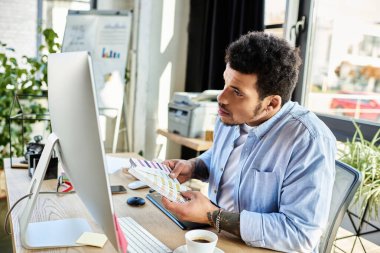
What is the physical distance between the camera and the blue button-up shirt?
3.34ft

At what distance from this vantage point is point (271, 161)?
3.79 ft

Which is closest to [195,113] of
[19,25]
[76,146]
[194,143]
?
[194,143]

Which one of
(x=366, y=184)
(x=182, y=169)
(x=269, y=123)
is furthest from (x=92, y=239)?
(x=366, y=184)

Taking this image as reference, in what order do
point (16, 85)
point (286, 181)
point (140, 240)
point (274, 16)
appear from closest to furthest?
point (140, 240)
point (286, 181)
point (274, 16)
point (16, 85)

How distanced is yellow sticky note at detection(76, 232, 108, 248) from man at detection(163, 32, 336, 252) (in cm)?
19

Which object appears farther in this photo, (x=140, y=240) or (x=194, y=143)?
(x=194, y=143)

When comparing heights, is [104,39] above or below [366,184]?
above

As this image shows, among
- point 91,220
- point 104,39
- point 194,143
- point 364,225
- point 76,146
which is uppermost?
point 104,39

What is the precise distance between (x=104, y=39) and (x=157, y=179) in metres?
2.64

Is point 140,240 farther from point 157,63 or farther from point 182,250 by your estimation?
point 157,63

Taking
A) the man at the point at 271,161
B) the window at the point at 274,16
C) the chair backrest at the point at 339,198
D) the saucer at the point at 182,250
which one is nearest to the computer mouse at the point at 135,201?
the man at the point at 271,161

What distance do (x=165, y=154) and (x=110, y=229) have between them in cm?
306

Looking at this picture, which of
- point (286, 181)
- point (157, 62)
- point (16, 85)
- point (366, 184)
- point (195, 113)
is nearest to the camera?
point (286, 181)

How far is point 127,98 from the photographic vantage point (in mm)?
4012
